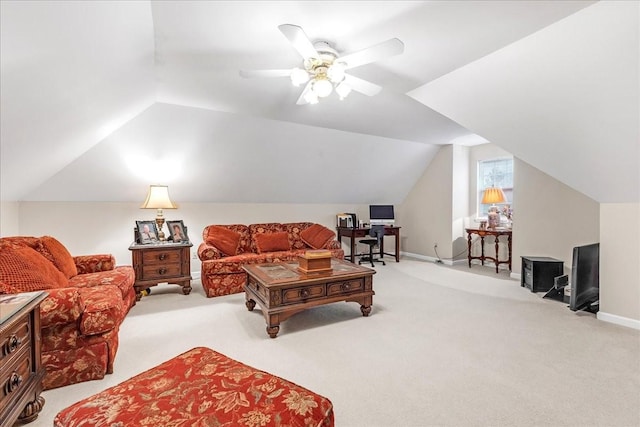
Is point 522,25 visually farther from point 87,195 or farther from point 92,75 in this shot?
point 87,195

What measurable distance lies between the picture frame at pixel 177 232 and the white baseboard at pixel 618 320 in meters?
4.79

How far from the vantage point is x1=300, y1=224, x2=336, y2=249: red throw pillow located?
16.1 feet

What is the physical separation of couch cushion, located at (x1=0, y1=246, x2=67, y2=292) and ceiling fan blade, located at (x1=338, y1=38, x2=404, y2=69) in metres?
2.48

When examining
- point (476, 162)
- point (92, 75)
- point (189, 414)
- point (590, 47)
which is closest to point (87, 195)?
point (92, 75)

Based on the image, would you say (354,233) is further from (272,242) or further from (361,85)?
(361,85)

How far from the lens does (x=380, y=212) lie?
20.1ft

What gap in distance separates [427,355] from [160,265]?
320 centimetres

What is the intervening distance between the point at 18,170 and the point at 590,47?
186 inches

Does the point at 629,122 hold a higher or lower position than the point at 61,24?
lower

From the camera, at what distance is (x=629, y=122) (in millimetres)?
2180

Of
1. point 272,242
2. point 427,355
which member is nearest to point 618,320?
point 427,355

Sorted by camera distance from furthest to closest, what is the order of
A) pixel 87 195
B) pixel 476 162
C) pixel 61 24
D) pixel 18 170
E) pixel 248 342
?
pixel 476 162, pixel 87 195, pixel 18 170, pixel 248 342, pixel 61 24

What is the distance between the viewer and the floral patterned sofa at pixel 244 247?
3.83 meters

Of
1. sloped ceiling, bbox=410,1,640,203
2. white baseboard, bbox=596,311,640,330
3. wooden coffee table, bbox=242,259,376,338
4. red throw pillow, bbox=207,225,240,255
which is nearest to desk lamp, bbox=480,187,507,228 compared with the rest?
sloped ceiling, bbox=410,1,640,203
